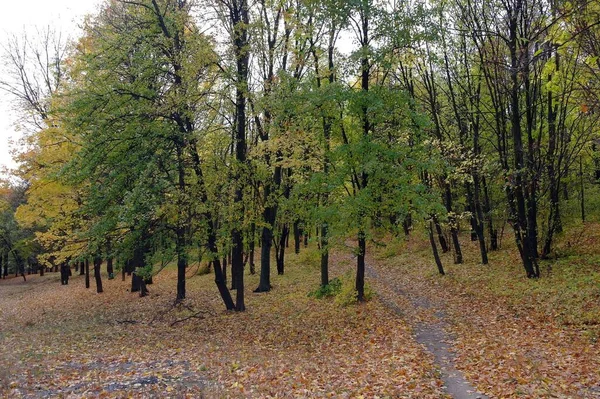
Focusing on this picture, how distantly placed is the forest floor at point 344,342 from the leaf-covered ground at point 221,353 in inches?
1.7

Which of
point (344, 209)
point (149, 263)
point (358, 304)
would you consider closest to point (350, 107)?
point (344, 209)

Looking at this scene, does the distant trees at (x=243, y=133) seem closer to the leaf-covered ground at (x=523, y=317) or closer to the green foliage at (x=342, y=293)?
the green foliage at (x=342, y=293)

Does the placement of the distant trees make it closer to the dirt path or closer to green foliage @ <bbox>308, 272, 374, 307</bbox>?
green foliage @ <bbox>308, 272, 374, 307</bbox>

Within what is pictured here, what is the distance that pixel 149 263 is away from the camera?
1488 centimetres

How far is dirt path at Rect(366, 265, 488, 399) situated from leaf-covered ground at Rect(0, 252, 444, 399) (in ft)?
0.95

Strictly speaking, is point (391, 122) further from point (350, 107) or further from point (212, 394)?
point (212, 394)

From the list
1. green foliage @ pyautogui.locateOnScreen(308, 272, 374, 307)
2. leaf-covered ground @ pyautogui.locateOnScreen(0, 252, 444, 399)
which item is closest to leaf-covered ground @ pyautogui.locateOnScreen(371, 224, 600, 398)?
leaf-covered ground @ pyautogui.locateOnScreen(0, 252, 444, 399)

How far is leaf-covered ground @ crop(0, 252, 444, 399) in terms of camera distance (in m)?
7.95

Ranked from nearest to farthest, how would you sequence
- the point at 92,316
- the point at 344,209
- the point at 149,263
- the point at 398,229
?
the point at 344,209, the point at 398,229, the point at 149,263, the point at 92,316

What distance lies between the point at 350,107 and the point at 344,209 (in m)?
3.29

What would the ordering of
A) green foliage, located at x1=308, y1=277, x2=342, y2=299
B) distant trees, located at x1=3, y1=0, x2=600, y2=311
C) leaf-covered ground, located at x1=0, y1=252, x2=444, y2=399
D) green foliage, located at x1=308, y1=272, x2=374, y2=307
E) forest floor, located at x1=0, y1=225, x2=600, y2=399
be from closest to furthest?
forest floor, located at x1=0, y1=225, x2=600, y2=399 < leaf-covered ground, located at x1=0, y1=252, x2=444, y2=399 < distant trees, located at x1=3, y1=0, x2=600, y2=311 < green foliage, located at x1=308, y1=272, x2=374, y2=307 < green foliage, located at x1=308, y1=277, x2=342, y2=299

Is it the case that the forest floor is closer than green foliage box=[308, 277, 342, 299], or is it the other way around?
the forest floor

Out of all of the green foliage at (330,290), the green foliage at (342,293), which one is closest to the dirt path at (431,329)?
the green foliage at (342,293)

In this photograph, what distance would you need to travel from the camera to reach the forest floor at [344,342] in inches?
306
